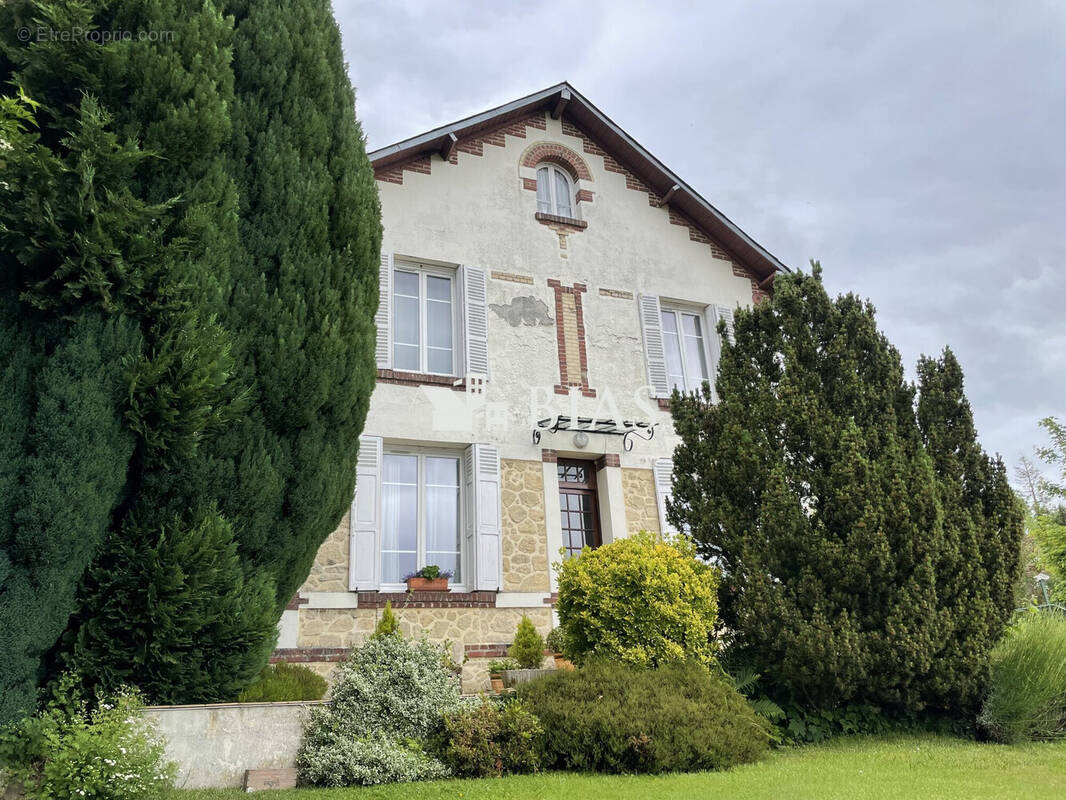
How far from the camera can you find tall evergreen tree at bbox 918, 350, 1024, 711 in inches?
260

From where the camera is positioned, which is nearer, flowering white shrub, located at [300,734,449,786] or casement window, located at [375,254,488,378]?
flowering white shrub, located at [300,734,449,786]

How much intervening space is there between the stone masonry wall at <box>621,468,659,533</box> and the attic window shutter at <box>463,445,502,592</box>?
1980mm

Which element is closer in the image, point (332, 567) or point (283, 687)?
point (283, 687)

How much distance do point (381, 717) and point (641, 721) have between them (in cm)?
192

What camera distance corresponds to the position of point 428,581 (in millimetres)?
8906

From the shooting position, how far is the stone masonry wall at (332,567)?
8.46m

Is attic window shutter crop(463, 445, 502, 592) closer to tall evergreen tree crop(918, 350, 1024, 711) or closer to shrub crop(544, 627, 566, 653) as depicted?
shrub crop(544, 627, 566, 653)

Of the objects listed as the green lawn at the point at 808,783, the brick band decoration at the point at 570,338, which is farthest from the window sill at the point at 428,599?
the green lawn at the point at 808,783

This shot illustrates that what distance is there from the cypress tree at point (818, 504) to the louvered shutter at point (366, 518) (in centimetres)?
367

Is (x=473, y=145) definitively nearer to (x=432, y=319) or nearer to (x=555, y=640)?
(x=432, y=319)

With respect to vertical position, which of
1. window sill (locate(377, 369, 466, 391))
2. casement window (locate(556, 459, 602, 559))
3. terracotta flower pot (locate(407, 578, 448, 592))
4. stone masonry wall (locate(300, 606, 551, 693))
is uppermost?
window sill (locate(377, 369, 466, 391))

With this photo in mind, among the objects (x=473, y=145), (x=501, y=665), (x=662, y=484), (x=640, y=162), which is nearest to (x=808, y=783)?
(x=501, y=665)

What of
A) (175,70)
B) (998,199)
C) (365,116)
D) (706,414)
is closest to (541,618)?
(706,414)

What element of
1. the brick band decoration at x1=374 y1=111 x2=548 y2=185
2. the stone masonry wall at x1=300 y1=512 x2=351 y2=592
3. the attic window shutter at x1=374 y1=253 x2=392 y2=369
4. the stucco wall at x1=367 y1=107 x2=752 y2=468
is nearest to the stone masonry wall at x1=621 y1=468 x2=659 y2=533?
the stucco wall at x1=367 y1=107 x2=752 y2=468
